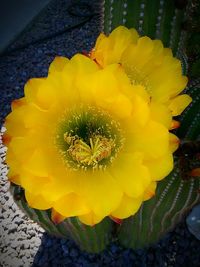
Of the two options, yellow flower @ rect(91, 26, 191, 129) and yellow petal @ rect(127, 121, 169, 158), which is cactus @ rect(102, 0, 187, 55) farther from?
yellow petal @ rect(127, 121, 169, 158)

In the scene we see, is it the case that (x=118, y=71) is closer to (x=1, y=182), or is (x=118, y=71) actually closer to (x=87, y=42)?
(x=1, y=182)

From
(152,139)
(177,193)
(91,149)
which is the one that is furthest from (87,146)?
(177,193)

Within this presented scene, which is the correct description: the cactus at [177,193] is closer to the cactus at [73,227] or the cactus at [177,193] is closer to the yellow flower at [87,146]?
the cactus at [73,227]

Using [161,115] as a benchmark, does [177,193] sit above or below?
below

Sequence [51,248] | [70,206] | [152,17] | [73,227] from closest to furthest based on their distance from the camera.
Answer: [70,206] < [152,17] < [73,227] < [51,248]

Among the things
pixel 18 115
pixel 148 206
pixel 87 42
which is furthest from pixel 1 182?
pixel 18 115

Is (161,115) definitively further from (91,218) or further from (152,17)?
(152,17)

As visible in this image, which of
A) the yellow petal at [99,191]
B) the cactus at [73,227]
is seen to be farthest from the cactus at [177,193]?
the yellow petal at [99,191]

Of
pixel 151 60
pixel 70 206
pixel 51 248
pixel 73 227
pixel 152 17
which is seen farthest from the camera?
pixel 51 248
